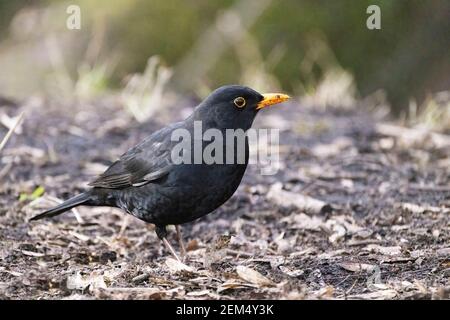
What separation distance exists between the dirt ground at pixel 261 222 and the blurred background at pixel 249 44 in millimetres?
2333

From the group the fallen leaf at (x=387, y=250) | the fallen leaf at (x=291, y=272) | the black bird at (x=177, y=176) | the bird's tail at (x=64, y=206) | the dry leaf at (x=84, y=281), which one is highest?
the black bird at (x=177, y=176)

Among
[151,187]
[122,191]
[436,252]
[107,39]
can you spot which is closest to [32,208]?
[122,191]

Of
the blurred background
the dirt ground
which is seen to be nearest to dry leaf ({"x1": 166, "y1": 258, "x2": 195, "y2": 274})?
the dirt ground

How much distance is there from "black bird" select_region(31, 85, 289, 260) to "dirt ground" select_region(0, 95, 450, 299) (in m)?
0.27

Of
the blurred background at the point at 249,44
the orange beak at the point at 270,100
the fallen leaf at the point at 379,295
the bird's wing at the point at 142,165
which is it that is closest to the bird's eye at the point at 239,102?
the orange beak at the point at 270,100

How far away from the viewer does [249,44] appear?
11445 millimetres

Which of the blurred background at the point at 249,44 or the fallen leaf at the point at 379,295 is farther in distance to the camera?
the blurred background at the point at 249,44

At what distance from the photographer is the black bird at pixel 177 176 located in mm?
4953

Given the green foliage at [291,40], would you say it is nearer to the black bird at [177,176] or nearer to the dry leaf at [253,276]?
the black bird at [177,176]

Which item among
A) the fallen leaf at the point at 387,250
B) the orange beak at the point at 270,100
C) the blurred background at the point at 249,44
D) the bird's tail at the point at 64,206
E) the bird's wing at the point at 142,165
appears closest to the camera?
the fallen leaf at the point at 387,250

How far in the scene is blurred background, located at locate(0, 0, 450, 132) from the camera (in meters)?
11.6

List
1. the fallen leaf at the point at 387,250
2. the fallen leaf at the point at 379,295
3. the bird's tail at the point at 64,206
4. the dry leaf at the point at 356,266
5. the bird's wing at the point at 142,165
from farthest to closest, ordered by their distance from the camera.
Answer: the bird's tail at the point at 64,206, the bird's wing at the point at 142,165, the fallen leaf at the point at 387,250, the dry leaf at the point at 356,266, the fallen leaf at the point at 379,295

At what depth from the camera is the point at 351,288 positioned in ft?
13.4

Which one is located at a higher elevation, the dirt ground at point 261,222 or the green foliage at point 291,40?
the green foliage at point 291,40
